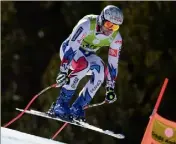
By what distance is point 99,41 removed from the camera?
5871mm

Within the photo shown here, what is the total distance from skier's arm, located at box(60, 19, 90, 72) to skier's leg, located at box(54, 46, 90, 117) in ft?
0.75

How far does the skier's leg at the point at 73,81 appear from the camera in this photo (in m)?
5.88

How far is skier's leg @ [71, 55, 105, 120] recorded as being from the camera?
5.90m

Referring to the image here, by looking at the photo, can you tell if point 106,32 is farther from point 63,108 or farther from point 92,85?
point 63,108

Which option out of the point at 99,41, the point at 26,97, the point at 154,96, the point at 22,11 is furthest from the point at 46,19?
the point at 99,41

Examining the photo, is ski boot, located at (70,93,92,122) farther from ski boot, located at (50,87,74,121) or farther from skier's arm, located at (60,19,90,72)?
skier's arm, located at (60,19,90,72)

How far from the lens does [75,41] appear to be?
18.5ft

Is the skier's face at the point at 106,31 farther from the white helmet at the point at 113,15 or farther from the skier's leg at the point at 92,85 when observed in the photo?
the skier's leg at the point at 92,85

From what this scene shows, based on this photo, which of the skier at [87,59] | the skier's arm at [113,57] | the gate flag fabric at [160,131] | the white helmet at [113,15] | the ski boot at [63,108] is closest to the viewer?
the white helmet at [113,15]

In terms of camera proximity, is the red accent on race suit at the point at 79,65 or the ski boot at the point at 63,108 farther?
the ski boot at the point at 63,108

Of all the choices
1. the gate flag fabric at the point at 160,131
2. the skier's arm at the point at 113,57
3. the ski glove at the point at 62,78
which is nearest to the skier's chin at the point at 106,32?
the skier's arm at the point at 113,57

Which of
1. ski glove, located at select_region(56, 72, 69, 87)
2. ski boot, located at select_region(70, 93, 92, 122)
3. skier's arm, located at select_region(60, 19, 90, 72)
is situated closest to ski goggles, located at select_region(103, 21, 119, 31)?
skier's arm, located at select_region(60, 19, 90, 72)

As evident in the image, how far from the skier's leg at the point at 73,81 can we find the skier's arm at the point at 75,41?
9.0 inches

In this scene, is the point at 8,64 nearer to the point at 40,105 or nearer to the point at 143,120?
the point at 40,105
